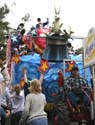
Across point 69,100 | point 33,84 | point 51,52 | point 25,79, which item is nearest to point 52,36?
point 51,52

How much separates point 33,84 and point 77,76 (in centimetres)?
402

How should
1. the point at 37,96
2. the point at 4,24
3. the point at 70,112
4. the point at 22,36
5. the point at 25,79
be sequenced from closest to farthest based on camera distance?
1. the point at 37,96
2. the point at 70,112
3. the point at 25,79
4. the point at 22,36
5. the point at 4,24

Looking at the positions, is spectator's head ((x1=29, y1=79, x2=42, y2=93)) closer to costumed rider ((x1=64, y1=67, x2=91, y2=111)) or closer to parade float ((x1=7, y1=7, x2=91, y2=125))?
costumed rider ((x1=64, y1=67, x2=91, y2=111))

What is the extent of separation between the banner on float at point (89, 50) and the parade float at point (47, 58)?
1.37 meters

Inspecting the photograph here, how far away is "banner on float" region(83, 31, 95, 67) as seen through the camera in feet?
37.4

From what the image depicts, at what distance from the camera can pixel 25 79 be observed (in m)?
14.2

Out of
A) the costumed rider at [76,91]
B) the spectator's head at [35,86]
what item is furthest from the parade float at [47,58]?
the spectator's head at [35,86]

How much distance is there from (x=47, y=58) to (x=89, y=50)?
10.9 feet

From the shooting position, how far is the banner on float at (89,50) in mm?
11414

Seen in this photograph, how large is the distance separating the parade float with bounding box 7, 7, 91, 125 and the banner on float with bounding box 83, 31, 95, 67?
137 centimetres

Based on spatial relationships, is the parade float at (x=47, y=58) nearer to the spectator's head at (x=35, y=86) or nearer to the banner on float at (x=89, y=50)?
the banner on float at (x=89, y=50)

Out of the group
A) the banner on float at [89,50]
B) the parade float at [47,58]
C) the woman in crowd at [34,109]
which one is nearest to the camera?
the woman in crowd at [34,109]

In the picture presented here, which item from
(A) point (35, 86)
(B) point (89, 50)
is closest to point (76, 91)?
(B) point (89, 50)

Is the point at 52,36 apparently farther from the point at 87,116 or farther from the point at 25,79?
the point at 87,116
